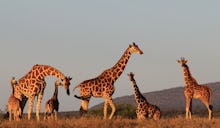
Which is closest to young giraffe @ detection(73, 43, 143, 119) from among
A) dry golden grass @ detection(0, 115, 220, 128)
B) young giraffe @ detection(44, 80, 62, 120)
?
young giraffe @ detection(44, 80, 62, 120)

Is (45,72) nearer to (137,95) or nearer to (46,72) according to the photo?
(46,72)

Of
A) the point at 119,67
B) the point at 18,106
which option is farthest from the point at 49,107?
the point at 119,67

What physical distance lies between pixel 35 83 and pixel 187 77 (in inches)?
259

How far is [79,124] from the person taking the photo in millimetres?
19859

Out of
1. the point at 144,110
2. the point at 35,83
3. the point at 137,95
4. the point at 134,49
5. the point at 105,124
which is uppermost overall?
the point at 134,49

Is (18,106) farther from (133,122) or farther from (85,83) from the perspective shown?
(133,122)

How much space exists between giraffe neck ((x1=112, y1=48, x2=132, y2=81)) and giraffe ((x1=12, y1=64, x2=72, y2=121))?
77.9 inches

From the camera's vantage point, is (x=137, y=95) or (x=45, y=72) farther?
(x=137, y=95)

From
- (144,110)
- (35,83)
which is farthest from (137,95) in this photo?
(35,83)

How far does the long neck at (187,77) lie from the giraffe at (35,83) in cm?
560

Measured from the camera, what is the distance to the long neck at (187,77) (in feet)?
84.1

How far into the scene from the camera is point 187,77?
84.9 feet

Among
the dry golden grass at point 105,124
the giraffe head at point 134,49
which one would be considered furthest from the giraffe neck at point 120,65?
the dry golden grass at point 105,124

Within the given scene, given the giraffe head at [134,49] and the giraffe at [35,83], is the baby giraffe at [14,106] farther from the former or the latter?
the giraffe head at [134,49]
